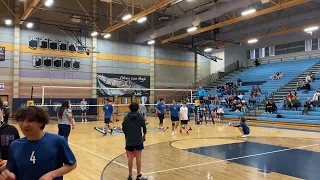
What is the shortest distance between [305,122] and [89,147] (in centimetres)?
1307

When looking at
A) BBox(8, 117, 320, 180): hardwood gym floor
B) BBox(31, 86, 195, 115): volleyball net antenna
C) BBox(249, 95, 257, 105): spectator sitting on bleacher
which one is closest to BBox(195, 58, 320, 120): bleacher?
BBox(249, 95, 257, 105): spectator sitting on bleacher

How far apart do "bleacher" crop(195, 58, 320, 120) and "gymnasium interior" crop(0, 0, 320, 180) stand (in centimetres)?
12

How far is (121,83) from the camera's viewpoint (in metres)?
28.2

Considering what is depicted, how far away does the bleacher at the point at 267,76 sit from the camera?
952 inches

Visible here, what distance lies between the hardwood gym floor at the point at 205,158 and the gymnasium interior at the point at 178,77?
3 centimetres

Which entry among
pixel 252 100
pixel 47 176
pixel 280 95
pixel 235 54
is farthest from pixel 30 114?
pixel 235 54

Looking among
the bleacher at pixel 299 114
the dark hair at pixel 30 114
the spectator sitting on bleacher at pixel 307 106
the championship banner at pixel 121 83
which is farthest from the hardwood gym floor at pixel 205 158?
the championship banner at pixel 121 83

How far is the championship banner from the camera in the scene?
2694cm

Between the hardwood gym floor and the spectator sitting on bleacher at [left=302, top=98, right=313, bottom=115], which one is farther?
the spectator sitting on bleacher at [left=302, top=98, right=313, bottom=115]

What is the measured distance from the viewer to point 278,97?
22.5 meters

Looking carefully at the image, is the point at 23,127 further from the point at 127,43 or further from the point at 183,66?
the point at 183,66

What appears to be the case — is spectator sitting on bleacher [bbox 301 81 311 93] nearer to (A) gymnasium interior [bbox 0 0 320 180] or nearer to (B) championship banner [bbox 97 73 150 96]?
(A) gymnasium interior [bbox 0 0 320 180]

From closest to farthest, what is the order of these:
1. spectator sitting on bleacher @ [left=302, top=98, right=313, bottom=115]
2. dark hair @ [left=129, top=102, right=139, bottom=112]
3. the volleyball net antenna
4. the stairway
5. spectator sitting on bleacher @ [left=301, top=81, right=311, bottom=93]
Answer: dark hair @ [left=129, top=102, right=139, bottom=112]
spectator sitting on bleacher @ [left=302, top=98, right=313, bottom=115]
spectator sitting on bleacher @ [left=301, top=81, right=311, bottom=93]
the stairway
the volleyball net antenna

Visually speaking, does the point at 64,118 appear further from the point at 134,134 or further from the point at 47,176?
the point at 47,176
